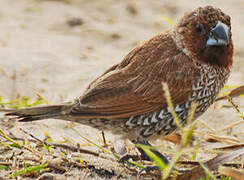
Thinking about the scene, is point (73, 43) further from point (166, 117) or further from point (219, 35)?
point (219, 35)

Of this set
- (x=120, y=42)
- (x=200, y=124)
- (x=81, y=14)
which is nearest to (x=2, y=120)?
(x=200, y=124)

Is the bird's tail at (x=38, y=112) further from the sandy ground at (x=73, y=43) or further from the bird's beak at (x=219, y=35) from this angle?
the bird's beak at (x=219, y=35)

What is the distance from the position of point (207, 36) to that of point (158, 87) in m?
0.56

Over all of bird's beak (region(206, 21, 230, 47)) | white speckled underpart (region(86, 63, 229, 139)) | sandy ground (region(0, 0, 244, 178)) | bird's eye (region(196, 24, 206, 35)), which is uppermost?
sandy ground (region(0, 0, 244, 178))

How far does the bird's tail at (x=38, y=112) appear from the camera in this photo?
360 centimetres

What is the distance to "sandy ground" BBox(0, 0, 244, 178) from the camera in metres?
5.08

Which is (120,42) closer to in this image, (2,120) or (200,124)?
(200,124)

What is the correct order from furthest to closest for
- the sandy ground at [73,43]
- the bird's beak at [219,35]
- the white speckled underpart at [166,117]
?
the sandy ground at [73,43]
the white speckled underpart at [166,117]
the bird's beak at [219,35]

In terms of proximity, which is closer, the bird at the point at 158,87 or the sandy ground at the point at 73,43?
the bird at the point at 158,87

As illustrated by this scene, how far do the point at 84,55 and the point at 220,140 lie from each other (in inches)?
107

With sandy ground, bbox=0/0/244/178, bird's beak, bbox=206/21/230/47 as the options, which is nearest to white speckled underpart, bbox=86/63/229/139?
bird's beak, bbox=206/21/230/47

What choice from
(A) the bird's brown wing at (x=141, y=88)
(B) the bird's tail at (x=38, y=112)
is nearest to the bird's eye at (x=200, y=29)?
(A) the bird's brown wing at (x=141, y=88)

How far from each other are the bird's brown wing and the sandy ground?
0.50 m

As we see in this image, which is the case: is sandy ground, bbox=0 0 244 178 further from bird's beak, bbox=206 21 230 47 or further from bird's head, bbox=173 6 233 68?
bird's beak, bbox=206 21 230 47
